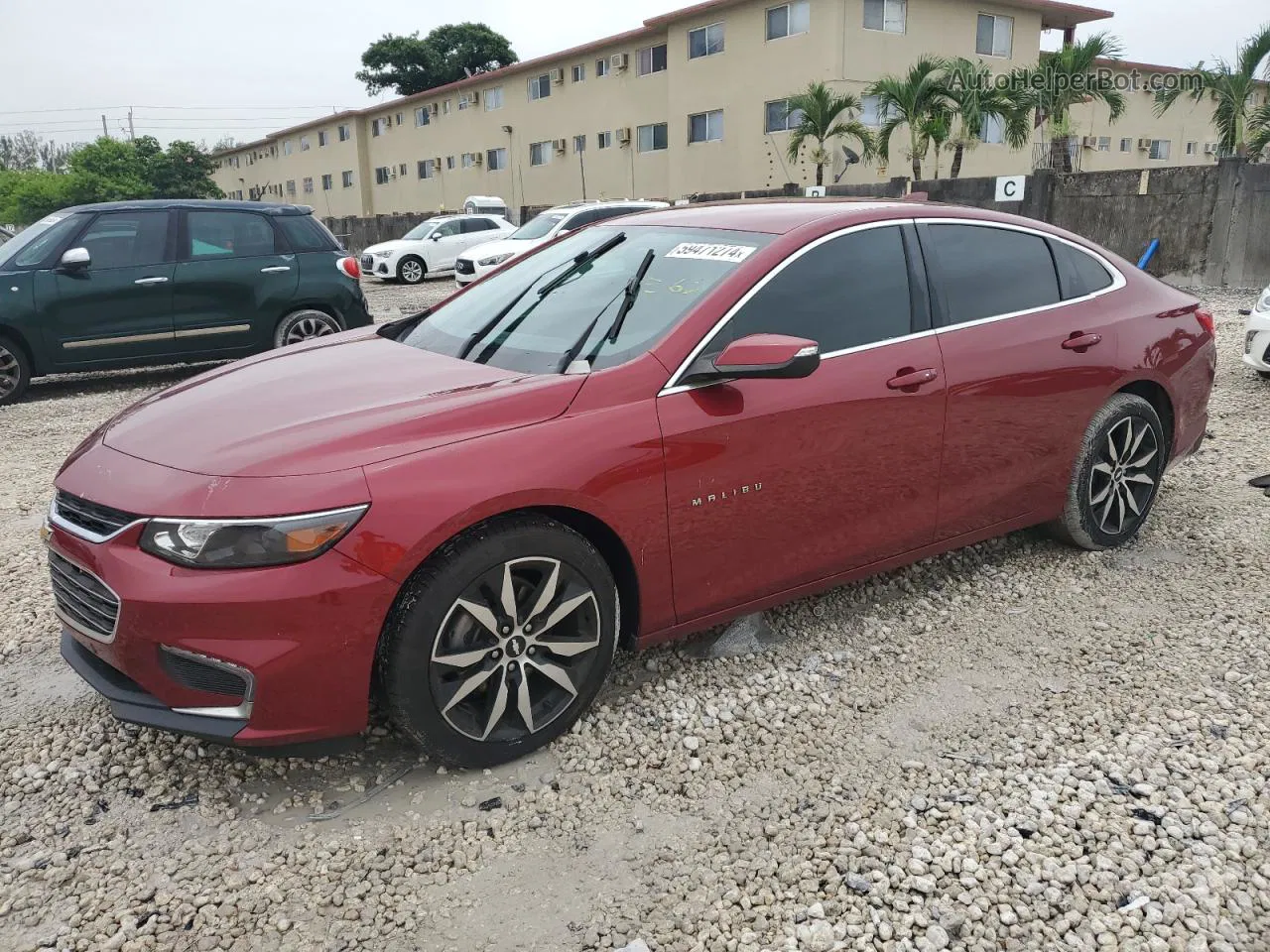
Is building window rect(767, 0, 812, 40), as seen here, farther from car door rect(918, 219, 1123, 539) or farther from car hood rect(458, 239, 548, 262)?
car door rect(918, 219, 1123, 539)

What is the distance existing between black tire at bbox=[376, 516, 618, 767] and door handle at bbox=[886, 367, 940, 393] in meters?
1.31

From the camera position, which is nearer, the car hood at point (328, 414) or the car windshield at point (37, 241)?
the car hood at point (328, 414)

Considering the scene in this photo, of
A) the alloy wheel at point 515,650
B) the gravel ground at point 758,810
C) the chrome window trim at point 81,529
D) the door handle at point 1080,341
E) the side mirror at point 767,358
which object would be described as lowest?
the gravel ground at point 758,810

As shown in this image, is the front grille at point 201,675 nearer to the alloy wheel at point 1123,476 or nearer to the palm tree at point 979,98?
the alloy wheel at point 1123,476

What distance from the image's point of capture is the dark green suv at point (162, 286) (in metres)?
8.34

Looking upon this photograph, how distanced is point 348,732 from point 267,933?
528mm

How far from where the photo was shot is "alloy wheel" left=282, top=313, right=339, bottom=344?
9414mm

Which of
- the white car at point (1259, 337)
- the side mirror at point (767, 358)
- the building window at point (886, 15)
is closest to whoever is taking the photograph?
the side mirror at point (767, 358)

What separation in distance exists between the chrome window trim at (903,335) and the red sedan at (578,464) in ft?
0.04

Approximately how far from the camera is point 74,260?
8.28 metres

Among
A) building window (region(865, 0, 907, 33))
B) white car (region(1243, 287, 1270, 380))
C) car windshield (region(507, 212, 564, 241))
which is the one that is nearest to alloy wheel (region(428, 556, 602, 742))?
white car (region(1243, 287, 1270, 380))

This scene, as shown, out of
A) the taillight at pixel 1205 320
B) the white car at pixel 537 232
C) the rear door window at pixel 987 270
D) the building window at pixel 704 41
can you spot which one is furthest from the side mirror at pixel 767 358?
the building window at pixel 704 41

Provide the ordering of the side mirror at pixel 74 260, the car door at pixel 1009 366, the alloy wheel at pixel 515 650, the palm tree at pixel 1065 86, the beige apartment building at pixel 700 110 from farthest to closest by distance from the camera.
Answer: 1. the beige apartment building at pixel 700 110
2. the palm tree at pixel 1065 86
3. the side mirror at pixel 74 260
4. the car door at pixel 1009 366
5. the alloy wheel at pixel 515 650

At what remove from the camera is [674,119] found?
2997 centimetres
